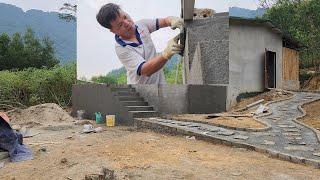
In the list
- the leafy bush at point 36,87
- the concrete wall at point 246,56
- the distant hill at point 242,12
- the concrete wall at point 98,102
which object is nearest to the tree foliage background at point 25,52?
the leafy bush at point 36,87

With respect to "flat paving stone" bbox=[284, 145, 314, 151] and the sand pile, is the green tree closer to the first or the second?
the sand pile

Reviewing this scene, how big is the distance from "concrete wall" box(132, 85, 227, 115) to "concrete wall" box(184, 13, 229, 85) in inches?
22.5

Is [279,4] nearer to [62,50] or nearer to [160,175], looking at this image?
[160,175]

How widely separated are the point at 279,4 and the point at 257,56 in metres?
12.3

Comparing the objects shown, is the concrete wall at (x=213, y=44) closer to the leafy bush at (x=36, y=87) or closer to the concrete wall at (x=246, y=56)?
the concrete wall at (x=246, y=56)

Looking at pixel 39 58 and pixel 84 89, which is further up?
pixel 39 58

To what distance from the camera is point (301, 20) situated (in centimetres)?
2427

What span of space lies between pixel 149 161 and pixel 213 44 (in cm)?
826

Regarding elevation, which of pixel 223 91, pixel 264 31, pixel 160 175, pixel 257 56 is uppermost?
pixel 264 31

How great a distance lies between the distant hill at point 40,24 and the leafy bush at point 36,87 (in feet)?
198

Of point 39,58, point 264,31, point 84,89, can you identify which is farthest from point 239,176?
point 39,58

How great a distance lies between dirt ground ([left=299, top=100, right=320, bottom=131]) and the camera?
33.8 ft

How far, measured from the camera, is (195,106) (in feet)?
43.5

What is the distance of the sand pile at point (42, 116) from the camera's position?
1508 centimetres
